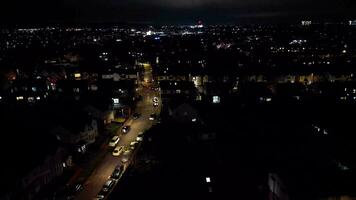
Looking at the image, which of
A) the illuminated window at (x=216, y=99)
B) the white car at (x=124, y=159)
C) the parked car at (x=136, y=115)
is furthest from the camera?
the illuminated window at (x=216, y=99)

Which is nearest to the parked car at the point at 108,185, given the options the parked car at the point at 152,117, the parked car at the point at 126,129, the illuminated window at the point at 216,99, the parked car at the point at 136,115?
the parked car at the point at 126,129

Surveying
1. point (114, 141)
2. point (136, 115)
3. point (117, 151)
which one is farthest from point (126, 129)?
point (117, 151)

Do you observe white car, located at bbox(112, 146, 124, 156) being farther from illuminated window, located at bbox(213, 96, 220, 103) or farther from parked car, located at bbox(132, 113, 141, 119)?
illuminated window, located at bbox(213, 96, 220, 103)

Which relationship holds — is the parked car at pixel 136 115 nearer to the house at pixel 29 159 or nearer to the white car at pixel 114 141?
the white car at pixel 114 141

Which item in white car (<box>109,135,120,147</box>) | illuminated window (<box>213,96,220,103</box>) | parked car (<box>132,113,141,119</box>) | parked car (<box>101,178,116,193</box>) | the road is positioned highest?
illuminated window (<box>213,96,220,103</box>)

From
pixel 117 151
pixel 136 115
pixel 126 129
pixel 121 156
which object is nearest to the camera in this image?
pixel 121 156

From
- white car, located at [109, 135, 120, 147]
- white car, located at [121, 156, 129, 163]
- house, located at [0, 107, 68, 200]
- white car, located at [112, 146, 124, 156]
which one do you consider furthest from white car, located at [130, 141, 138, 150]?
house, located at [0, 107, 68, 200]

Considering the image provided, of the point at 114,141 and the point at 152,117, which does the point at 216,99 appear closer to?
the point at 152,117

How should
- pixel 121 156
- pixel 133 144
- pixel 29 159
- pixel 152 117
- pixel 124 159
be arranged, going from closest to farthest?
pixel 29 159 → pixel 124 159 → pixel 121 156 → pixel 133 144 → pixel 152 117

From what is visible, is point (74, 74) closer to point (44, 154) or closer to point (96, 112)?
point (96, 112)
